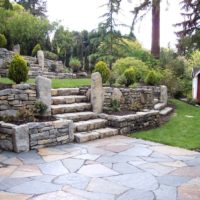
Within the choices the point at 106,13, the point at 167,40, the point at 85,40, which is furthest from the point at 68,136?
the point at 167,40

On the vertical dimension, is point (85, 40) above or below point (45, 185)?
above

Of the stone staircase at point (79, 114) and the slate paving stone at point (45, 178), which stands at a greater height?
the stone staircase at point (79, 114)

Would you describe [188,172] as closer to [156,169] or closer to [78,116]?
[156,169]

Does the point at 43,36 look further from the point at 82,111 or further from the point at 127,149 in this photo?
the point at 127,149

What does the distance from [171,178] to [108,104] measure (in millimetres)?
4487

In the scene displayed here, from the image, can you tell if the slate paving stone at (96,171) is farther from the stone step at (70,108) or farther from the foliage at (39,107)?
the stone step at (70,108)

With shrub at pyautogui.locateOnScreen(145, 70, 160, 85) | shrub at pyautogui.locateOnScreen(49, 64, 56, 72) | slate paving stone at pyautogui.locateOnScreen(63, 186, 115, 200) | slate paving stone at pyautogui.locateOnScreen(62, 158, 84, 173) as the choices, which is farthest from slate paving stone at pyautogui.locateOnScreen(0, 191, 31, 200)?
shrub at pyautogui.locateOnScreen(49, 64, 56, 72)

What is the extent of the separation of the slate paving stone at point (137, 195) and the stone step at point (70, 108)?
13.0 ft

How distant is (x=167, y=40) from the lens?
34.1 metres

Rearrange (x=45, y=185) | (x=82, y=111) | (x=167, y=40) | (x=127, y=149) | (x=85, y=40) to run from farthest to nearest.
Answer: (x=167, y=40) < (x=85, y=40) < (x=82, y=111) < (x=127, y=149) < (x=45, y=185)

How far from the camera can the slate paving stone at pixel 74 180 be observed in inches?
173

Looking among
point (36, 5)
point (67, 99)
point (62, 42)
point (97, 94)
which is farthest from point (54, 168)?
point (36, 5)

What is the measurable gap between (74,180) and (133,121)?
→ 3981 mm

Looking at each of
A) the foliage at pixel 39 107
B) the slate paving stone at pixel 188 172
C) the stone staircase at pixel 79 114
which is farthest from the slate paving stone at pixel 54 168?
the foliage at pixel 39 107
